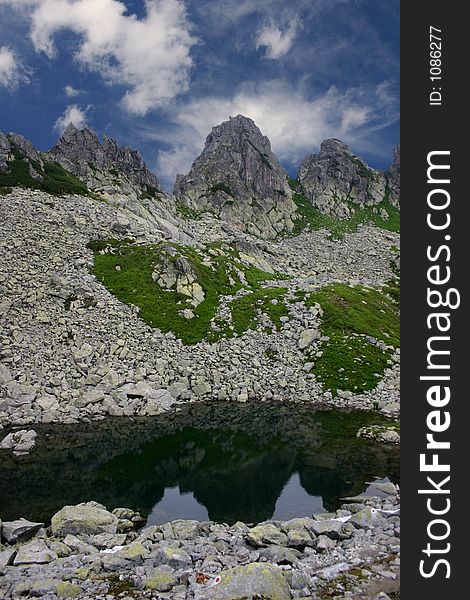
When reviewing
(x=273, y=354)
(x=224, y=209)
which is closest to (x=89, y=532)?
(x=273, y=354)

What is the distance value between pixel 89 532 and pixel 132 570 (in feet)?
17.8

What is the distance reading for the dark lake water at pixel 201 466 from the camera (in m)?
23.6

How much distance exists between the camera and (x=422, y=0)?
10.3 metres

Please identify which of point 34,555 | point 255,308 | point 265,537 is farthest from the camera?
point 255,308

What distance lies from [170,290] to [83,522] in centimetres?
4403

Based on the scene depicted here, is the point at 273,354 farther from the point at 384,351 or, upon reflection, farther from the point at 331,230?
the point at 331,230

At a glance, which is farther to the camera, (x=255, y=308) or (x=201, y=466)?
(x=255, y=308)

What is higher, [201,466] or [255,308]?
[255,308]

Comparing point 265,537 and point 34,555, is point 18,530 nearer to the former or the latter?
point 34,555

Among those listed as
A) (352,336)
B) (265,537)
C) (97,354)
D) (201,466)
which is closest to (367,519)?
(265,537)

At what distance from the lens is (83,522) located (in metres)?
19.5

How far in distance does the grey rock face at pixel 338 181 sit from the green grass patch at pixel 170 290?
4145 inches

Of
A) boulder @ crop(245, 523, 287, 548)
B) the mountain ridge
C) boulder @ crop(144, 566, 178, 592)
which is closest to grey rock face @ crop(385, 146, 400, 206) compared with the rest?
the mountain ridge

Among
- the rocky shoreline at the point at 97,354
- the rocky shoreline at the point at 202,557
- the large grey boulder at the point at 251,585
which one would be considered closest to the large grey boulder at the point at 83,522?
the rocky shoreline at the point at 202,557
